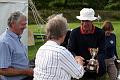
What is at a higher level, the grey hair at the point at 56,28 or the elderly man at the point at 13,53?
the grey hair at the point at 56,28

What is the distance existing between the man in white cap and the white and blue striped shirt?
6.38ft

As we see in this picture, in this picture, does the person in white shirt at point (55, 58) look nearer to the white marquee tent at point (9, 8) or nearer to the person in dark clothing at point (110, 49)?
the person in dark clothing at point (110, 49)

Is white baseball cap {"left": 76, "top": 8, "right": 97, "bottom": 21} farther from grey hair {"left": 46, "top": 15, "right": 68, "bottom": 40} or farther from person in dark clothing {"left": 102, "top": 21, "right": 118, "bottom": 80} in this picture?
grey hair {"left": 46, "top": 15, "right": 68, "bottom": 40}

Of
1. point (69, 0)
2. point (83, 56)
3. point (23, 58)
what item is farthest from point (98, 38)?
Answer: point (69, 0)

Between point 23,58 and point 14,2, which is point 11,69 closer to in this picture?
point 23,58

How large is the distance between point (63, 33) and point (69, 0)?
169 feet

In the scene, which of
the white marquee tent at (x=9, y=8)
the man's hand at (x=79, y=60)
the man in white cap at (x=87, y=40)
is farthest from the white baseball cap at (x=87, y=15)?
the white marquee tent at (x=9, y=8)

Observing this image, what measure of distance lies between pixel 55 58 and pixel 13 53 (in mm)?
920

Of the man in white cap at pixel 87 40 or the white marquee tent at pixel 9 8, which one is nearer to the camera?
the man in white cap at pixel 87 40

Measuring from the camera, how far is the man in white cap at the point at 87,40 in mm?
6098

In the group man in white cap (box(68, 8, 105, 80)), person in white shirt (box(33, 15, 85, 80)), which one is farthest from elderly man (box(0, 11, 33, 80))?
man in white cap (box(68, 8, 105, 80))

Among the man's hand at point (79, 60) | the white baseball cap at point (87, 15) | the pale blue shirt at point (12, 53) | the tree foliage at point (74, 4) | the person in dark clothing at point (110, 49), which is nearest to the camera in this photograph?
the pale blue shirt at point (12, 53)

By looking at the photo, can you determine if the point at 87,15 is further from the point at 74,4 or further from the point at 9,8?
the point at 74,4

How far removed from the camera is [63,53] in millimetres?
4105
